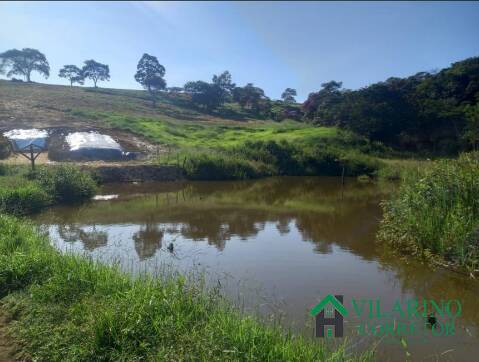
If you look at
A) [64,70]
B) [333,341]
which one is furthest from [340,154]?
[64,70]

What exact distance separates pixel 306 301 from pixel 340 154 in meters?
23.8

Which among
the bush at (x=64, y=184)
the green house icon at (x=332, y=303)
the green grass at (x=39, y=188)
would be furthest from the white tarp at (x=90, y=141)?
the green house icon at (x=332, y=303)

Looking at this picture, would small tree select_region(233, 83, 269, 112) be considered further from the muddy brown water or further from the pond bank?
the muddy brown water

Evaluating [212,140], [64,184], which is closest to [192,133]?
[212,140]

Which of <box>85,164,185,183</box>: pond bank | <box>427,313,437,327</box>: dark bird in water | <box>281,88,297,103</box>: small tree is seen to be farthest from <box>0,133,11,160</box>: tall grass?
<box>281,88,297,103</box>: small tree

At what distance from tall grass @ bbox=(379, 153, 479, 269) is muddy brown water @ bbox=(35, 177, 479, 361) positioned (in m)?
→ 0.49

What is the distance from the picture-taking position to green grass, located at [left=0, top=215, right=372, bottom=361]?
3.94 metres

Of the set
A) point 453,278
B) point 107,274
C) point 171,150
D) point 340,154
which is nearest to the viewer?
point 107,274

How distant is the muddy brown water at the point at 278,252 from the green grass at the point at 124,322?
934 mm

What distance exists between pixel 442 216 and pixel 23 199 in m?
12.1

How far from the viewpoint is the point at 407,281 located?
7.66 metres

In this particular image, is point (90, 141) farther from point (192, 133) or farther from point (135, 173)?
point (192, 133)

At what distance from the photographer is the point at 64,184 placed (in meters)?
15.2

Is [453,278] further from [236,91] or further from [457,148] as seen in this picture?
[236,91]
